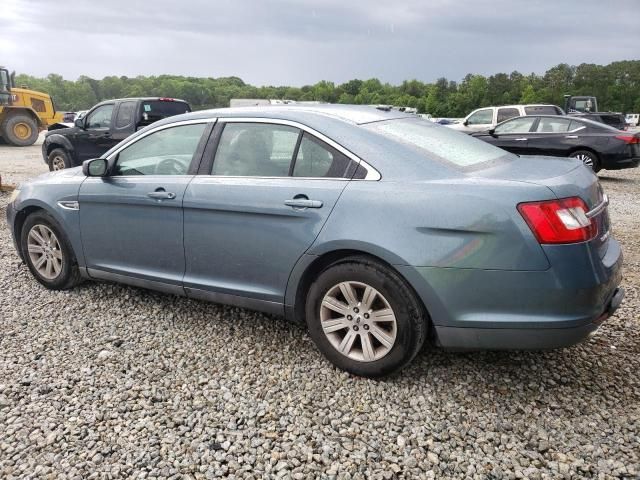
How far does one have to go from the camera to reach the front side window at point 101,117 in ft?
36.4

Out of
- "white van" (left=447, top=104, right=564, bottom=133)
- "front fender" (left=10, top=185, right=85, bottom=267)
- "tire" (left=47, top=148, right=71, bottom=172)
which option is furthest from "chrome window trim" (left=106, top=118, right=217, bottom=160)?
"white van" (left=447, top=104, right=564, bottom=133)

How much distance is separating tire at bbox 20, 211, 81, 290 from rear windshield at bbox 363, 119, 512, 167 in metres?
2.69

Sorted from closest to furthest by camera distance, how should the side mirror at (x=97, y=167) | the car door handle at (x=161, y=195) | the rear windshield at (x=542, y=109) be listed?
the car door handle at (x=161, y=195)
the side mirror at (x=97, y=167)
the rear windshield at (x=542, y=109)

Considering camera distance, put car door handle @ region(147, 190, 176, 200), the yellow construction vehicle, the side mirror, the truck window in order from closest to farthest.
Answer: car door handle @ region(147, 190, 176, 200) → the side mirror → the truck window → the yellow construction vehicle

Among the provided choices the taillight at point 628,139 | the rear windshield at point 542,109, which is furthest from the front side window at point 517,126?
the rear windshield at point 542,109

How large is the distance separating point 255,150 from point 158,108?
8.13 m

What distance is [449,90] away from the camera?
9038 cm

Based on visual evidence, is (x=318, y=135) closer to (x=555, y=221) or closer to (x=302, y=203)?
(x=302, y=203)

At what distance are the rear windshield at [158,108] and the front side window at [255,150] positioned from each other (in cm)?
777

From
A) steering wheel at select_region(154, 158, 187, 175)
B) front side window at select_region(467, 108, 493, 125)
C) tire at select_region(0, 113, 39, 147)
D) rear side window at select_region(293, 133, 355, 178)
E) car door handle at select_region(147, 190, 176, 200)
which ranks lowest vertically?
tire at select_region(0, 113, 39, 147)

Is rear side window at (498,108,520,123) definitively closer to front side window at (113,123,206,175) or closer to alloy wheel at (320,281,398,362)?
front side window at (113,123,206,175)

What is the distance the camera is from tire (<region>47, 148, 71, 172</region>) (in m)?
11.6

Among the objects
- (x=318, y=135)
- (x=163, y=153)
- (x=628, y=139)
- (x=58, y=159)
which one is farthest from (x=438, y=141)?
(x=58, y=159)

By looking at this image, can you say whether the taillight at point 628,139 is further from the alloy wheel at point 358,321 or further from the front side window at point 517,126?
the alloy wheel at point 358,321
